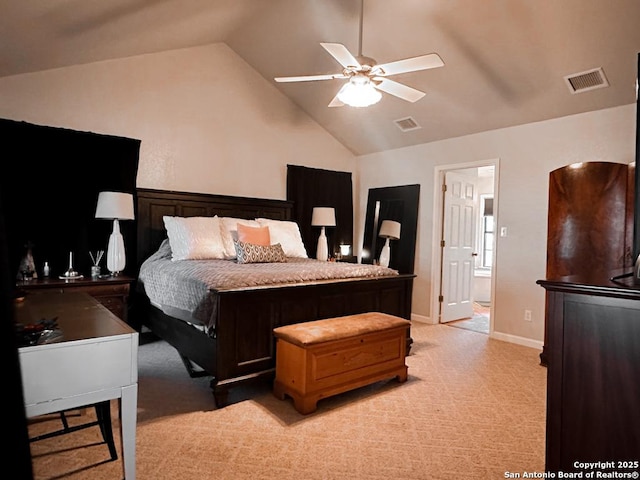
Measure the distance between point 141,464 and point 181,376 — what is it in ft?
3.98

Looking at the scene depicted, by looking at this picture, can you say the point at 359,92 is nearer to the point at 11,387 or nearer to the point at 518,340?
the point at 11,387

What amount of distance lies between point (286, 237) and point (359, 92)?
79.3 inches

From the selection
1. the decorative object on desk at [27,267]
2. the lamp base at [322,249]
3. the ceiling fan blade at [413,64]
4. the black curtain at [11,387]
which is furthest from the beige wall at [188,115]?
the black curtain at [11,387]

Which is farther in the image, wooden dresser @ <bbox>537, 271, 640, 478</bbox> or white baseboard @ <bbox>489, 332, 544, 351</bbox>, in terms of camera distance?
white baseboard @ <bbox>489, 332, 544, 351</bbox>

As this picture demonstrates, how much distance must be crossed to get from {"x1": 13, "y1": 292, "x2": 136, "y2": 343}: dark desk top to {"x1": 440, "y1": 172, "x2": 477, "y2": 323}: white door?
4301 millimetres

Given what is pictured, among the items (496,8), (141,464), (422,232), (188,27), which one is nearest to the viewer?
(141,464)

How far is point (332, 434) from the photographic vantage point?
7.48 ft

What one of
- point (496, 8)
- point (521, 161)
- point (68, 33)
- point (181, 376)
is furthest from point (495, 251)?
point (68, 33)

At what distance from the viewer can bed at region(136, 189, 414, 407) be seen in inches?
103

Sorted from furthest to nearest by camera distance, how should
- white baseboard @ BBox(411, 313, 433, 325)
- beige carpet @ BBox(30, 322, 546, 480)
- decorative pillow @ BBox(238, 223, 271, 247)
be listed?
white baseboard @ BBox(411, 313, 433, 325), decorative pillow @ BBox(238, 223, 271, 247), beige carpet @ BBox(30, 322, 546, 480)

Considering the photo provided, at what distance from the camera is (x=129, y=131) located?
4.10m

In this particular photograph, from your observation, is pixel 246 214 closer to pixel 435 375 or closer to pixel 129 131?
pixel 129 131

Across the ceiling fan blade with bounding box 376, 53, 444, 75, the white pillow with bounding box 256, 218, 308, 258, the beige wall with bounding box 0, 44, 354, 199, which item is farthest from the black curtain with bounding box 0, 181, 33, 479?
the beige wall with bounding box 0, 44, 354, 199

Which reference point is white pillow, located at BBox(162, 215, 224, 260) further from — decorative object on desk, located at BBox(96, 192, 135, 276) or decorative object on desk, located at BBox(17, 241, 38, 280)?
decorative object on desk, located at BBox(17, 241, 38, 280)
